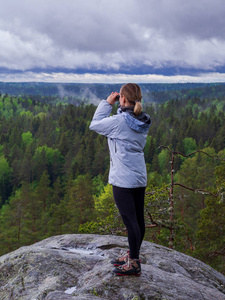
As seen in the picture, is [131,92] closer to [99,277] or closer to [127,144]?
[127,144]

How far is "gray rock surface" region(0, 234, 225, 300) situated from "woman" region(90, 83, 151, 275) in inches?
33.4

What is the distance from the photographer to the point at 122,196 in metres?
4.04

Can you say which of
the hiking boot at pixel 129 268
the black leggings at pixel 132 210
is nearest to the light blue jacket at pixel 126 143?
the black leggings at pixel 132 210

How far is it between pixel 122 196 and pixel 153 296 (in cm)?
152

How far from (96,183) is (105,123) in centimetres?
6953

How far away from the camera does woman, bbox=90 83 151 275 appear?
3.94 meters

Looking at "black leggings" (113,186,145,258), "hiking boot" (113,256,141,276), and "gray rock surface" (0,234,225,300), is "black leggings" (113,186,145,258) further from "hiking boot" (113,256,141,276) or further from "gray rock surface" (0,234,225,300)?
"gray rock surface" (0,234,225,300)

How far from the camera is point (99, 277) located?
445 centimetres

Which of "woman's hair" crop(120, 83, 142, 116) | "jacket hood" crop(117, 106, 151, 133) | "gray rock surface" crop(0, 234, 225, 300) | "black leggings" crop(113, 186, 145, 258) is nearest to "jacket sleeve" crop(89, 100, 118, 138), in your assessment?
"jacket hood" crop(117, 106, 151, 133)

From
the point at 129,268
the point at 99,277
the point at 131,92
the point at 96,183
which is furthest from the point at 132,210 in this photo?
the point at 96,183

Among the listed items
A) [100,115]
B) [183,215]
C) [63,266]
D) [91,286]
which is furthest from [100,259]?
[183,215]

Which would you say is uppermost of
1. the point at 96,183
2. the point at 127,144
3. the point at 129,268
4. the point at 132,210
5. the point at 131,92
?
the point at 131,92

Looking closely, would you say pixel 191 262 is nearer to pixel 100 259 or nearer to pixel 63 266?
pixel 100 259

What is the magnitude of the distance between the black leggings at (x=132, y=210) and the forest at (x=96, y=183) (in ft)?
17.9
